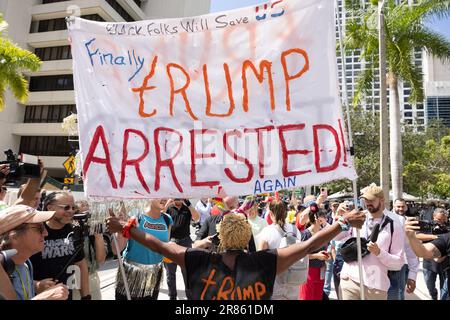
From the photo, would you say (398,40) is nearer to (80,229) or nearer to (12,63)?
(80,229)

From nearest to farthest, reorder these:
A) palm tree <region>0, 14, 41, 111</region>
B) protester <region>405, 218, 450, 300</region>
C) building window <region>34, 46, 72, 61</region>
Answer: protester <region>405, 218, 450, 300</region> → palm tree <region>0, 14, 41, 111</region> → building window <region>34, 46, 72, 61</region>

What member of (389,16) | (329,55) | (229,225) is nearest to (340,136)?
(329,55)

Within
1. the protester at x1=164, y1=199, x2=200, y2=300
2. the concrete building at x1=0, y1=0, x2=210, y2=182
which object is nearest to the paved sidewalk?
the protester at x1=164, y1=199, x2=200, y2=300

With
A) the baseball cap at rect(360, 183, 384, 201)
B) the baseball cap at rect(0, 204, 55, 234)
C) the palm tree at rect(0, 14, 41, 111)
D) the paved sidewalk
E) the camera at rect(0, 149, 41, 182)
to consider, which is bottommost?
the paved sidewalk

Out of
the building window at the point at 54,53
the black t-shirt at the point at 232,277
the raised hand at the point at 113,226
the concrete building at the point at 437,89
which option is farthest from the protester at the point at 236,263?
the concrete building at the point at 437,89

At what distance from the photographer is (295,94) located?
272cm

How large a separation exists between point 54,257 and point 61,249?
3.4 inches

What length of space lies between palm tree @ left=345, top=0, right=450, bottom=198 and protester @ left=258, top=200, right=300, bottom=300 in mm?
10404

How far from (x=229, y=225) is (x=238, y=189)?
1.05 ft

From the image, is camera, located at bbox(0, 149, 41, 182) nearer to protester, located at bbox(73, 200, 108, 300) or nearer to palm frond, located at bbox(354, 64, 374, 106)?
protester, located at bbox(73, 200, 108, 300)

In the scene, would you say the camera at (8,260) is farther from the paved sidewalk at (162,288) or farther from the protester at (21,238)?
the paved sidewalk at (162,288)

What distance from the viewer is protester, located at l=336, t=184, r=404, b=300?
3.35 m

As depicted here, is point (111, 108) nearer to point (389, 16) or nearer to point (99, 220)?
point (99, 220)

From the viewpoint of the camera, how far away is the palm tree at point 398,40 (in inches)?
520
